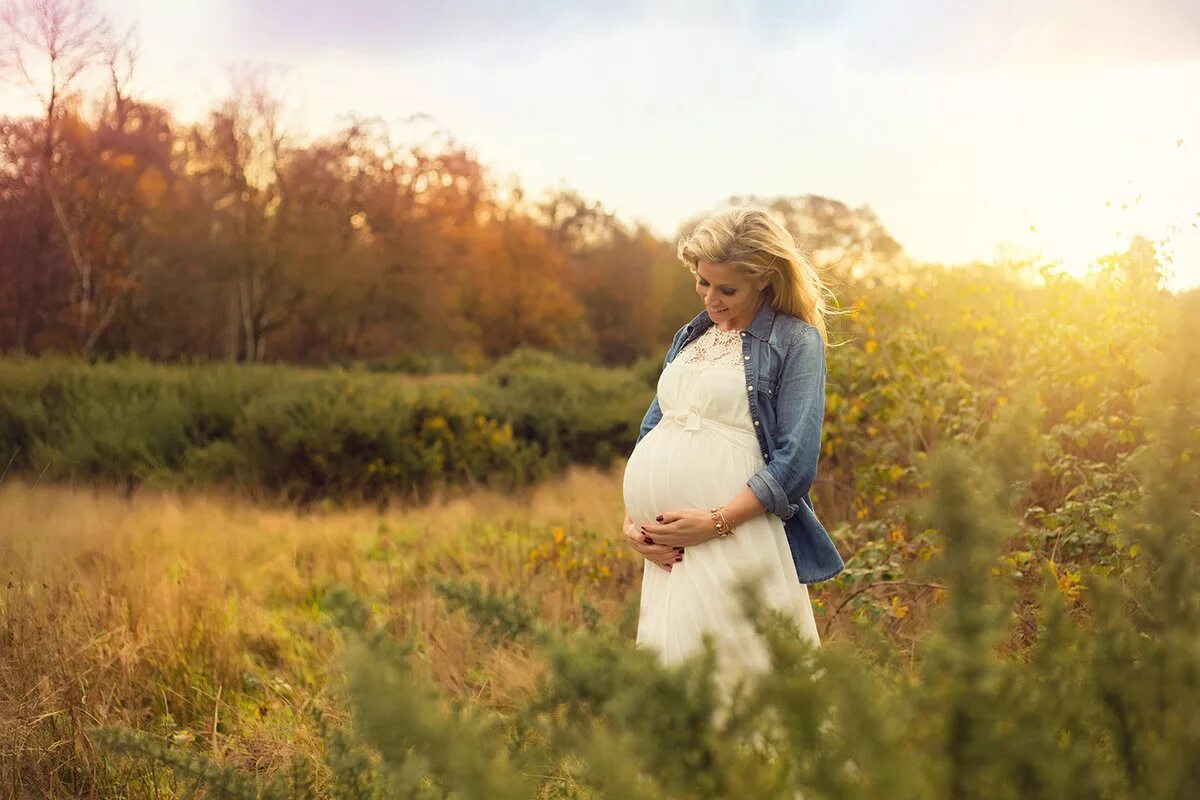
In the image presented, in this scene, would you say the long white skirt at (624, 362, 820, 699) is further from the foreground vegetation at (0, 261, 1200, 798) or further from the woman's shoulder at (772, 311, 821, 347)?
the foreground vegetation at (0, 261, 1200, 798)

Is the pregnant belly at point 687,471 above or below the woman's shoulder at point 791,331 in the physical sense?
below

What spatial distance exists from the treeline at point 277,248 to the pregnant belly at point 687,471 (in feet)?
32.6

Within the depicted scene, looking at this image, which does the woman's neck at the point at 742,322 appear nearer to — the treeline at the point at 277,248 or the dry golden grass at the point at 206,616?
the dry golden grass at the point at 206,616

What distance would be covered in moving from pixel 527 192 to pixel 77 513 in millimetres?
34795

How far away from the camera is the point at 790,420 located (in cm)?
311

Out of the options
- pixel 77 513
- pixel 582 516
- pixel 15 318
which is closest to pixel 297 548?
pixel 77 513

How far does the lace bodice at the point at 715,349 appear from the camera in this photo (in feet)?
10.6

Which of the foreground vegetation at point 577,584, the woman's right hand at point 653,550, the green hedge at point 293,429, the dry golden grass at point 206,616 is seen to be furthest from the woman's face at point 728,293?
the green hedge at point 293,429

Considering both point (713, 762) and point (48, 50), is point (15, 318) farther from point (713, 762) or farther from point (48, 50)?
point (713, 762)

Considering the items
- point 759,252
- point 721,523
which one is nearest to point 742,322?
point 759,252

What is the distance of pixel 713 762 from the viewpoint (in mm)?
1347

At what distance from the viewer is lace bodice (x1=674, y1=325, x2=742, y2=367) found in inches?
128

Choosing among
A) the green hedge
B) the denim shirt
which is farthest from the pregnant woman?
the green hedge

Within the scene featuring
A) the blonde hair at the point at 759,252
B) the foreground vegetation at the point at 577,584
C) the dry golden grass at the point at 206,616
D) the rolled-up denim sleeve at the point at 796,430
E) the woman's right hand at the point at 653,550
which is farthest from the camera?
the dry golden grass at the point at 206,616
